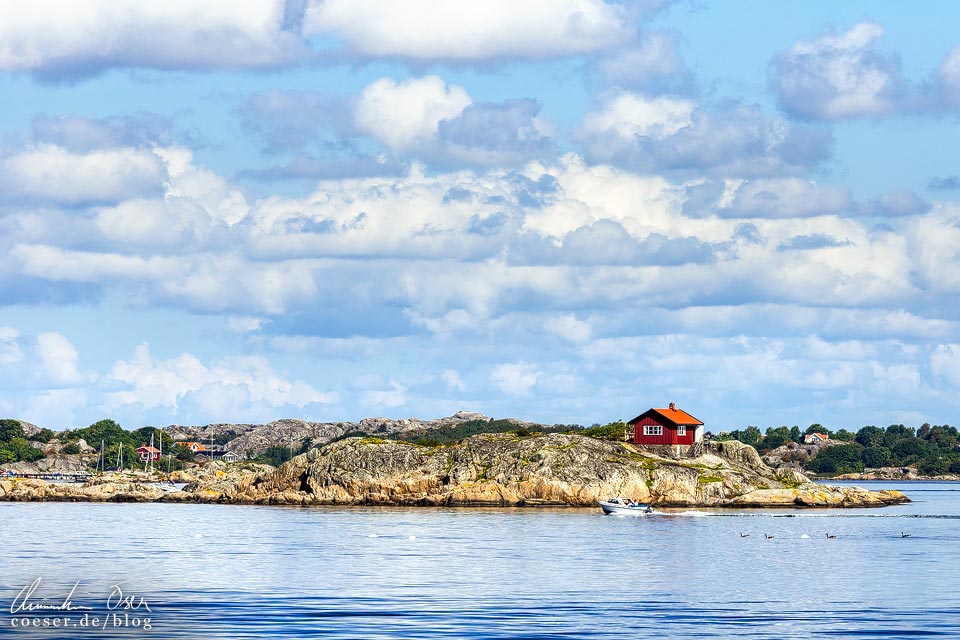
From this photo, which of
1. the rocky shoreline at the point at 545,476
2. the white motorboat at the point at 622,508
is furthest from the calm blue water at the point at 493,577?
the rocky shoreline at the point at 545,476

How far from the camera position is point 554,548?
386 feet

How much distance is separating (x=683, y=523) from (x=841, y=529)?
58.8 feet

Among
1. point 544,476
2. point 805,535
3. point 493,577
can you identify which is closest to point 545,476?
point 544,476

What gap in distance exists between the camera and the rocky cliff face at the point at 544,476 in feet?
623

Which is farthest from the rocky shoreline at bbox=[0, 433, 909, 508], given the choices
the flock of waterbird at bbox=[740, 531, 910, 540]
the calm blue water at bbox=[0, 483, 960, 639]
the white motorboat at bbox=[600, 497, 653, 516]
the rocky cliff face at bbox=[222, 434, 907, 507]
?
the flock of waterbird at bbox=[740, 531, 910, 540]

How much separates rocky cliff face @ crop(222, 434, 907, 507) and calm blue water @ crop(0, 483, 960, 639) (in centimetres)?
2814

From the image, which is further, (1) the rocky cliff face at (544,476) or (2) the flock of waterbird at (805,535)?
(1) the rocky cliff face at (544,476)

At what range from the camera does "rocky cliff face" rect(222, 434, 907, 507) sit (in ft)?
623

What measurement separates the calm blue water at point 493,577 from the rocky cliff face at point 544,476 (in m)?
28.1

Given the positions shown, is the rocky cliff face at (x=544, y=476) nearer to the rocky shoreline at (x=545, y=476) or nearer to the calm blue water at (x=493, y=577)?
the rocky shoreline at (x=545, y=476)

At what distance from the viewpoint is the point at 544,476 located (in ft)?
626

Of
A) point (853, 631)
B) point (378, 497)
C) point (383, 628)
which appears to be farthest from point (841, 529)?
point (383, 628)

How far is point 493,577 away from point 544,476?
323ft

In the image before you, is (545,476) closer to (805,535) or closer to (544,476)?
(544,476)
